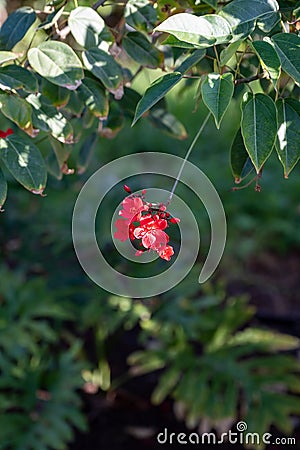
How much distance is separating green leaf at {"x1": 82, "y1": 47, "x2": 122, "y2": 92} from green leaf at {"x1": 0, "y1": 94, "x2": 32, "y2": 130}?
0.09 m

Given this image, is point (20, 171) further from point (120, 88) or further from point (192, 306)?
point (192, 306)

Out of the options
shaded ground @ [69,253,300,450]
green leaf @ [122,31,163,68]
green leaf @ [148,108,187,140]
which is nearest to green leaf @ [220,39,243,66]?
green leaf @ [122,31,163,68]

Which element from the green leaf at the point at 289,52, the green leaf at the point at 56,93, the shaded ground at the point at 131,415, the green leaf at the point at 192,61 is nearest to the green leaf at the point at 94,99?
the green leaf at the point at 56,93

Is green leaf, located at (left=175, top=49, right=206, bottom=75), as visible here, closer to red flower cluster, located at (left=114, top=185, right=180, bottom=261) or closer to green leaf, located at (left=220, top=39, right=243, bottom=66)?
green leaf, located at (left=220, top=39, right=243, bottom=66)

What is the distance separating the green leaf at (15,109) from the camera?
751mm

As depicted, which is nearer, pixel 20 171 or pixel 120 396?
pixel 20 171

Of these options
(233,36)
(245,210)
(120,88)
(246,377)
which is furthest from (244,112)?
(245,210)

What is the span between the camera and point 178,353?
217 centimetres

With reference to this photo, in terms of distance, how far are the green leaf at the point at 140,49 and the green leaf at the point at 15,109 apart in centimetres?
22

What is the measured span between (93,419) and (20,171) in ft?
5.87

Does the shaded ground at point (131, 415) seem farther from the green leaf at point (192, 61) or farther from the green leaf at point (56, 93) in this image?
the green leaf at point (192, 61)

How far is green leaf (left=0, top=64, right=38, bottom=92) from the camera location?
75 centimetres

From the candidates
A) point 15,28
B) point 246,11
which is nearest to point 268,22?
point 246,11

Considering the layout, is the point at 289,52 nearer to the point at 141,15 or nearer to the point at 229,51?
the point at 229,51
